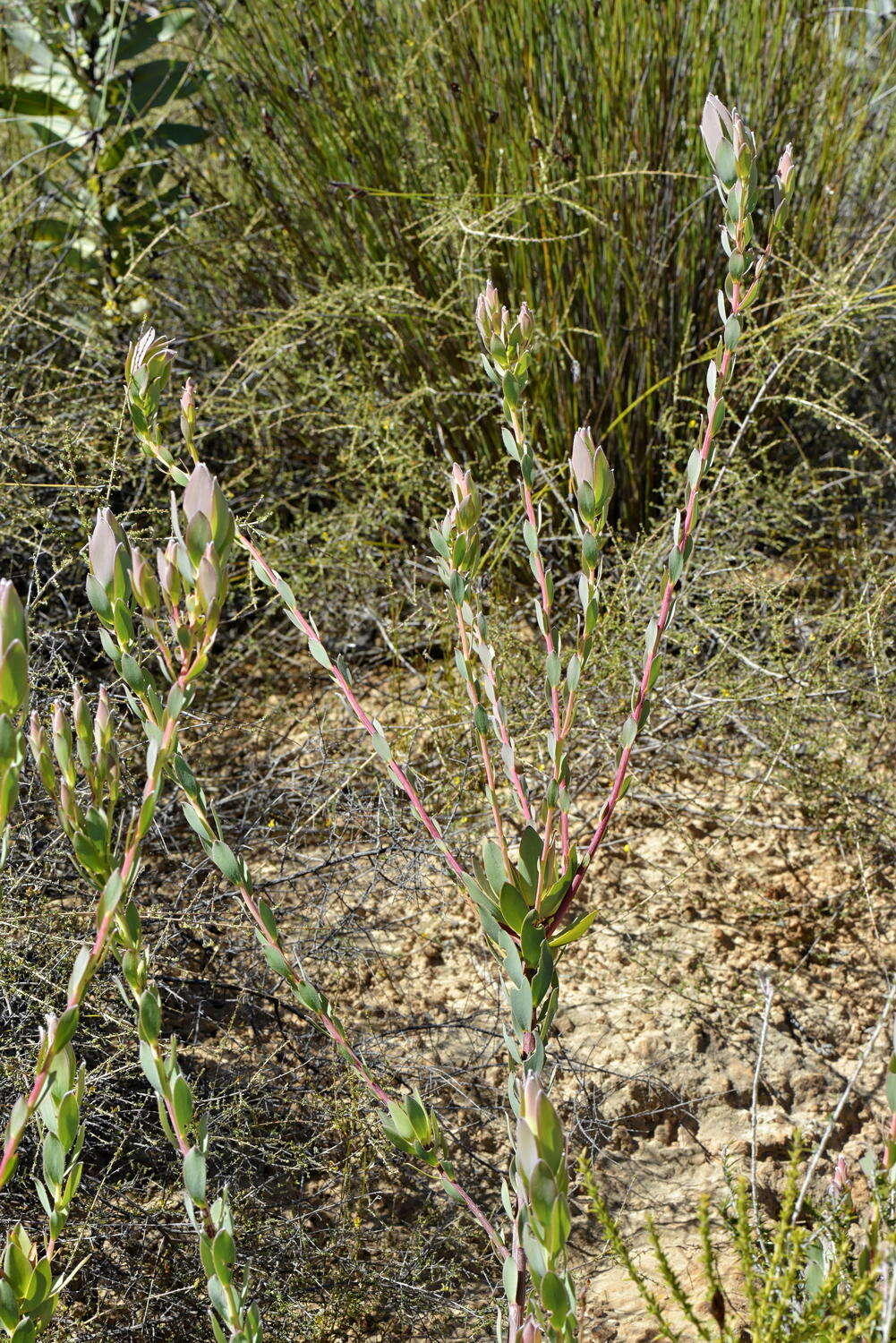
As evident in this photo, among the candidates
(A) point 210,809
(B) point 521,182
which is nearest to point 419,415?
(B) point 521,182

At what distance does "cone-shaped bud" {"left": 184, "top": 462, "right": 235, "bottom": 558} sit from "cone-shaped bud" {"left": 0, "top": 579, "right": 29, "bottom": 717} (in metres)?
0.13

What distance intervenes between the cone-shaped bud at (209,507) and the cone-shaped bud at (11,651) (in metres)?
0.13

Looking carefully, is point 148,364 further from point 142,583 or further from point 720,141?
point 720,141

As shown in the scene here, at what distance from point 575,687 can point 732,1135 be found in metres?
1.09

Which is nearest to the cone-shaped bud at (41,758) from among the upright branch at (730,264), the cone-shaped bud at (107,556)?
the cone-shaped bud at (107,556)

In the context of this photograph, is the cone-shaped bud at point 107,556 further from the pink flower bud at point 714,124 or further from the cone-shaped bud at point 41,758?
the pink flower bud at point 714,124

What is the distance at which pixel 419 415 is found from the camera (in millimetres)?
2629

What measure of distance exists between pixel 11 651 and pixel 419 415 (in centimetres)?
199

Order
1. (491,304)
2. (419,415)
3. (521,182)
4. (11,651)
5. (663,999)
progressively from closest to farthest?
(11,651) < (491,304) < (663,999) < (521,182) < (419,415)

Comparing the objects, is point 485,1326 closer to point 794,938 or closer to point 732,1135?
point 732,1135

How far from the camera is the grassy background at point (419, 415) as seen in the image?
1864 mm

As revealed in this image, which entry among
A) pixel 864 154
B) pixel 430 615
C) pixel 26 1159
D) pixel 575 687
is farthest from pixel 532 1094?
pixel 864 154

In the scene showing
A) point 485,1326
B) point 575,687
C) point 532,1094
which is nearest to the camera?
point 532,1094

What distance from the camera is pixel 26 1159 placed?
158 centimetres
